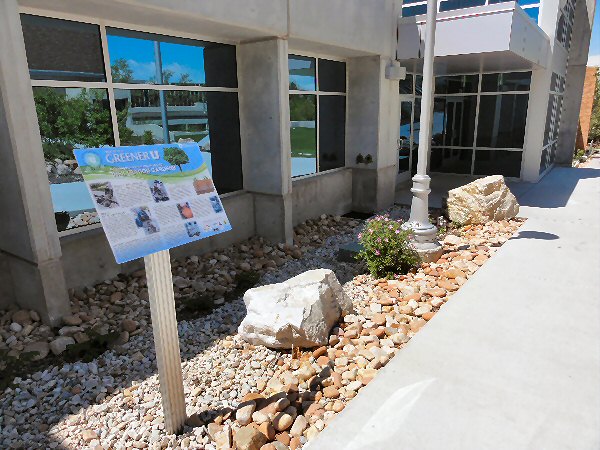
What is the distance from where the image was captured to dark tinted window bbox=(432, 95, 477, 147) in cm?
1375

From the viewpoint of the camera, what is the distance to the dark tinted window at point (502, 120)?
12797 millimetres

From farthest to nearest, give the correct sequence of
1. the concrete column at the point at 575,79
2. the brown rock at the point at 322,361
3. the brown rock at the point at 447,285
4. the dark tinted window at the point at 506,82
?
the concrete column at the point at 575,79, the dark tinted window at the point at 506,82, the brown rock at the point at 447,285, the brown rock at the point at 322,361

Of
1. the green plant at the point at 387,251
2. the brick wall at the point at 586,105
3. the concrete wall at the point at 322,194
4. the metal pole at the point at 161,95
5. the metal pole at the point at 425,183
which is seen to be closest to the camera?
the green plant at the point at 387,251

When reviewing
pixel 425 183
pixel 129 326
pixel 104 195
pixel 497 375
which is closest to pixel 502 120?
pixel 425 183

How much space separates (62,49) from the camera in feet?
17.3

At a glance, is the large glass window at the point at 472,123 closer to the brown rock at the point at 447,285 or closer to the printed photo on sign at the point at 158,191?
the brown rock at the point at 447,285

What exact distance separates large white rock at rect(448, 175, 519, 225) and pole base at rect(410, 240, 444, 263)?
85.6 inches

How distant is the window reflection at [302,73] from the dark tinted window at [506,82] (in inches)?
268

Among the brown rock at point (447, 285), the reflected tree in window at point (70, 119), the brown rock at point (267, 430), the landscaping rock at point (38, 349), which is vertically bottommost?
the brown rock at point (267, 430)

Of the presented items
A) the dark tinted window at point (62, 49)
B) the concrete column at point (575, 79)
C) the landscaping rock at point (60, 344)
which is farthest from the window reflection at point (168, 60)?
the concrete column at point (575, 79)

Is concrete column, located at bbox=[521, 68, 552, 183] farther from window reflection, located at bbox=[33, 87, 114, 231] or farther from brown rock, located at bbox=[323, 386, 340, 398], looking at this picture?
brown rock, located at bbox=[323, 386, 340, 398]

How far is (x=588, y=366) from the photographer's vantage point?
12.7 feet

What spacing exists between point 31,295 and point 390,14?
28.9 ft

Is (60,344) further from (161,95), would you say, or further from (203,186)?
(161,95)
